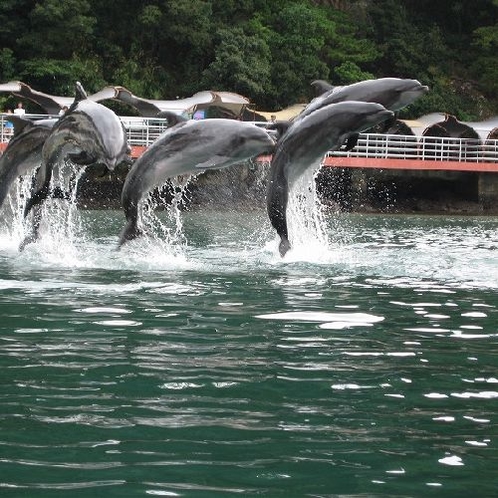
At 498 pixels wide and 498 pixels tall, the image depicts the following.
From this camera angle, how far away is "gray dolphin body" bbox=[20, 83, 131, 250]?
1323 centimetres

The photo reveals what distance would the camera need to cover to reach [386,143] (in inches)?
1662

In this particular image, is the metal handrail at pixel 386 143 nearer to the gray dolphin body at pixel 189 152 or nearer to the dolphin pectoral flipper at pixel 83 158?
the gray dolphin body at pixel 189 152

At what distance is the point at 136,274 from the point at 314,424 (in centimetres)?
794

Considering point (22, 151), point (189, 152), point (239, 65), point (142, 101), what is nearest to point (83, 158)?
point (189, 152)

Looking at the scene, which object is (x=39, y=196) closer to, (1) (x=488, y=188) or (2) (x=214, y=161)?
(2) (x=214, y=161)

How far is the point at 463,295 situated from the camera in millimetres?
12727

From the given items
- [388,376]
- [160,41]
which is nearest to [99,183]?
[160,41]

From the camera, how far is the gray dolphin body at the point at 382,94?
1480 centimetres

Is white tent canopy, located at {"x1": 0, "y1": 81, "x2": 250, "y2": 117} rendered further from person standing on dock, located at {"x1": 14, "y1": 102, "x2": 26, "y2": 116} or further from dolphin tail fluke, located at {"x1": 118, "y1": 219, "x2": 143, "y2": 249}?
dolphin tail fluke, located at {"x1": 118, "y1": 219, "x2": 143, "y2": 249}

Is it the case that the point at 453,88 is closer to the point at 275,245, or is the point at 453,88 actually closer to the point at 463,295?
the point at 275,245

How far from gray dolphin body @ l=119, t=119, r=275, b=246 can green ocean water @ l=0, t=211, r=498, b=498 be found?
1.01 metres

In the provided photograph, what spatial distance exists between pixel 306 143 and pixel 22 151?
14.1 feet

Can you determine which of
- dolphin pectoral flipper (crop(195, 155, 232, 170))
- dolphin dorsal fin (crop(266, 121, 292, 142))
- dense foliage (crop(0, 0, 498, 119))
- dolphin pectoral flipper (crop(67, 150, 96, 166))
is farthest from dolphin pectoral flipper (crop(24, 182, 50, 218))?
dense foliage (crop(0, 0, 498, 119))

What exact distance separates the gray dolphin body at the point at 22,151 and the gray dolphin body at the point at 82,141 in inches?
35.1
